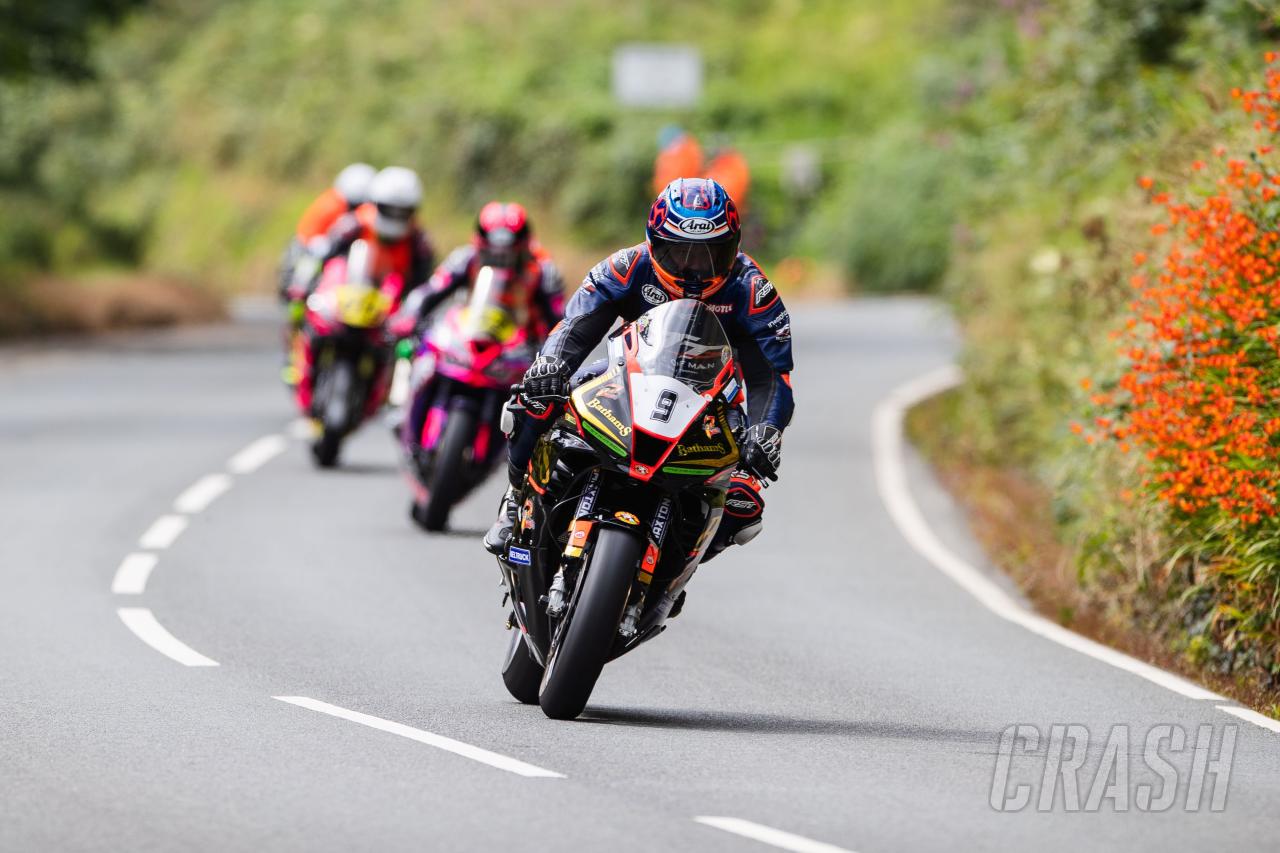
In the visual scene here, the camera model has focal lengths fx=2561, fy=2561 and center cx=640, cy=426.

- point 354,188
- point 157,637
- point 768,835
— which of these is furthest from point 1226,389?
point 354,188

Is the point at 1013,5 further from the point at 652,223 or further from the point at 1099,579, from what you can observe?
the point at 652,223

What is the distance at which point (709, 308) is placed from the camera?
9.12 meters

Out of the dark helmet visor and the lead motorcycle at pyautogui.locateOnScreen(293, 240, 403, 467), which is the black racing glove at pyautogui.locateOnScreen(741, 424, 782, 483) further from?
the lead motorcycle at pyautogui.locateOnScreen(293, 240, 403, 467)

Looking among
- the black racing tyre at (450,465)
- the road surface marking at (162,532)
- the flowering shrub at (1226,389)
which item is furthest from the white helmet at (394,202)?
the flowering shrub at (1226,389)

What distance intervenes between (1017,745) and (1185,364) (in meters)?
2.93

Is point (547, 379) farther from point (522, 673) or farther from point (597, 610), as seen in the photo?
point (522, 673)

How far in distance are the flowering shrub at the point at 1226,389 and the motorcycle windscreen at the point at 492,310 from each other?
177 inches

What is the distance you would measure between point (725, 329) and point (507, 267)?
19.1 feet

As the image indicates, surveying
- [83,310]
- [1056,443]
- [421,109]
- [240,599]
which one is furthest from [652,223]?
[421,109]

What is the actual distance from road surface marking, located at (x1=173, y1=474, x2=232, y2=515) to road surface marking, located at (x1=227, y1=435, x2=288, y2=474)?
493mm

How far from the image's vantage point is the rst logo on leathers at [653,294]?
930cm

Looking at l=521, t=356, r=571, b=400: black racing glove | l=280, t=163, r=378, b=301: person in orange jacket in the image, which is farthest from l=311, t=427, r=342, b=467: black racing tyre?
l=521, t=356, r=571, b=400: black racing glove

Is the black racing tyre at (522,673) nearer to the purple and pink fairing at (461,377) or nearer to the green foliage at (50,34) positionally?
the purple and pink fairing at (461,377)

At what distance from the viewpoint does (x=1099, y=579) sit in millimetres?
12406
